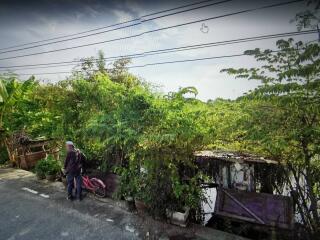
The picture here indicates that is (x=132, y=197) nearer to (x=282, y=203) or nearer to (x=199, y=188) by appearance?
(x=199, y=188)

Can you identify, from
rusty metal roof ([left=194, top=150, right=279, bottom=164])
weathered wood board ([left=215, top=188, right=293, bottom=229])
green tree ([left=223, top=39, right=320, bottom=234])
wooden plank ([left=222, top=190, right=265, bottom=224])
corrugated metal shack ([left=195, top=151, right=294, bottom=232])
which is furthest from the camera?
rusty metal roof ([left=194, top=150, right=279, bottom=164])

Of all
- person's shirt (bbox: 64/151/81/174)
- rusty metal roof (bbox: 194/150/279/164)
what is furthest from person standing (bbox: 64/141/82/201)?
rusty metal roof (bbox: 194/150/279/164)

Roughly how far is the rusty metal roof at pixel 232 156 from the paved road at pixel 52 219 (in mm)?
2788

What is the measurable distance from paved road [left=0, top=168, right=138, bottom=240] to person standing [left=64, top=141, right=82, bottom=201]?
16.6 inches

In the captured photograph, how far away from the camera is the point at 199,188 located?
6465 mm

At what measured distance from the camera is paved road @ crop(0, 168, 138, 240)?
5941mm

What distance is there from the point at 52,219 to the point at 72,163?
1733 mm

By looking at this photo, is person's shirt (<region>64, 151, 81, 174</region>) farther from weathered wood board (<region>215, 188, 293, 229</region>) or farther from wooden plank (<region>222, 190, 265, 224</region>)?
wooden plank (<region>222, 190, 265, 224</region>)

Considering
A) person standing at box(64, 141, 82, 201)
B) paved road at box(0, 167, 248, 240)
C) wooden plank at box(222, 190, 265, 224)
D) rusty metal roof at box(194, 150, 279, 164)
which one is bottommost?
paved road at box(0, 167, 248, 240)

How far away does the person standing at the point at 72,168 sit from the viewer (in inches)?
302

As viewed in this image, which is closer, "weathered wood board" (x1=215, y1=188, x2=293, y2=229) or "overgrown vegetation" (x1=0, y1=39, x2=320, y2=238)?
"overgrown vegetation" (x1=0, y1=39, x2=320, y2=238)

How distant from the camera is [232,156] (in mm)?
6422

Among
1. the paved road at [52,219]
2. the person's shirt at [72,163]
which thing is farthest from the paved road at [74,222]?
the person's shirt at [72,163]

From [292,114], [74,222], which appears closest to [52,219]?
[74,222]
